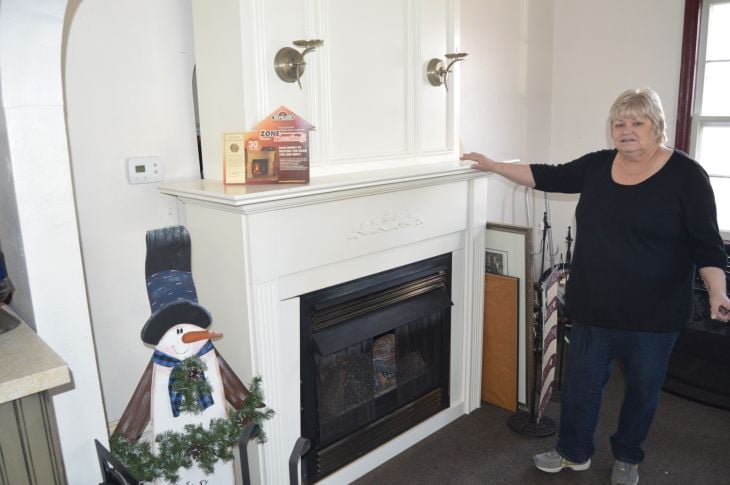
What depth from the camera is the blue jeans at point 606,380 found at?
2125 mm

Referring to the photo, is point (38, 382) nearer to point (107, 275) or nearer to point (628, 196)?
point (107, 275)

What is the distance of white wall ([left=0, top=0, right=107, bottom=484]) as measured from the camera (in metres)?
1.36

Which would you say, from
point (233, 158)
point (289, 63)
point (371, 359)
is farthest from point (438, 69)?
point (371, 359)

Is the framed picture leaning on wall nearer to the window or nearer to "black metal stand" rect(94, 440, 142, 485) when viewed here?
the window

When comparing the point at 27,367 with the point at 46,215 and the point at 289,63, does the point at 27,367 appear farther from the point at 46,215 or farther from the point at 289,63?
the point at 289,63

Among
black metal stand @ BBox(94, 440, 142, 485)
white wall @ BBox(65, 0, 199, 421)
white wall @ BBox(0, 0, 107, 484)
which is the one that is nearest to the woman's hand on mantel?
white wall @ BBox(65, 0, 199, 421)

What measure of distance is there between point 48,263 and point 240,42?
868 mm

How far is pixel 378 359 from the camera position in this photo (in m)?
2.53

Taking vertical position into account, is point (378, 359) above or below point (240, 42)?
below

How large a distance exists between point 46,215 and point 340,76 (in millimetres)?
1131

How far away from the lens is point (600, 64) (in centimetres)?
349

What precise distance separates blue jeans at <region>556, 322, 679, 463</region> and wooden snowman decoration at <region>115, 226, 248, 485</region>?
1.30 metres

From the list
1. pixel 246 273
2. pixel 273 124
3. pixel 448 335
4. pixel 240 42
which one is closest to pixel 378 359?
pixel 448 335

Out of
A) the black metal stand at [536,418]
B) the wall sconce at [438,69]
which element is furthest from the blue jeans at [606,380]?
the wall sconce at [438,69]
